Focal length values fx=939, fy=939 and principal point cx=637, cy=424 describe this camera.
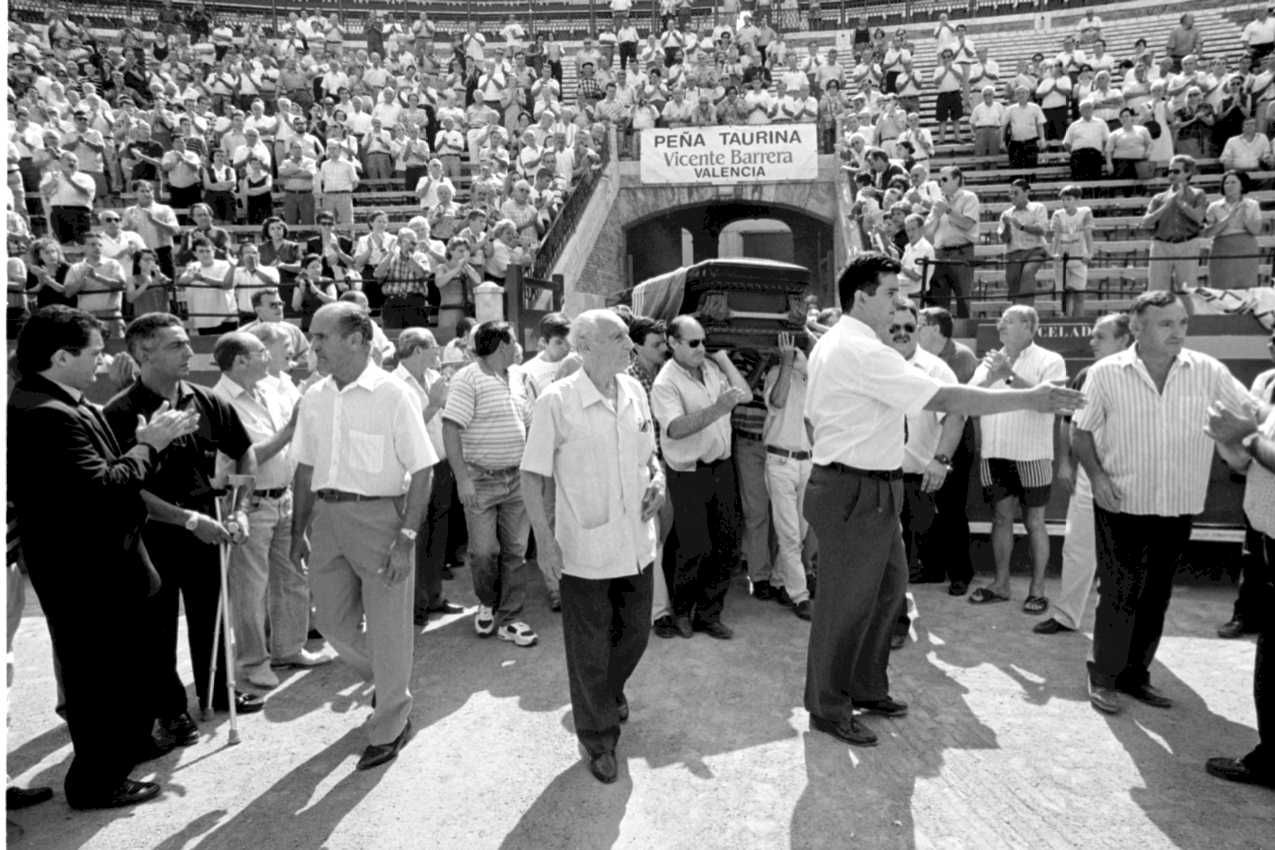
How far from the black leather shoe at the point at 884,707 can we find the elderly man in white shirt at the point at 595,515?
1.19 meters

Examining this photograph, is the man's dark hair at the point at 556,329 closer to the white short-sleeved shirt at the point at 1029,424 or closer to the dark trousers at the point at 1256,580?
the white short-sleeved shirt at the point at 1029,424

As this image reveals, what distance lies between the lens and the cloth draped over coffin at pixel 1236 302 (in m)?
9.91

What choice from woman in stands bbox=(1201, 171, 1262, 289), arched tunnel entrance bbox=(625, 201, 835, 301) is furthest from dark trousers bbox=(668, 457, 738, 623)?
arched tunnel entrance bbox=(625, 201, 835, 301)

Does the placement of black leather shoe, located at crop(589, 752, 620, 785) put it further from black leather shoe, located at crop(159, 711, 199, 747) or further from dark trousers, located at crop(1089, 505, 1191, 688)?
dark trousers, located at crop(1089, 505, 1191, 688)

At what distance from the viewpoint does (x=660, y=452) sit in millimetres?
5695

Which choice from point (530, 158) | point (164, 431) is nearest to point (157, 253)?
point (530, 158)

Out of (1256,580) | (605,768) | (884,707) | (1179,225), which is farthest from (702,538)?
(1179,225)

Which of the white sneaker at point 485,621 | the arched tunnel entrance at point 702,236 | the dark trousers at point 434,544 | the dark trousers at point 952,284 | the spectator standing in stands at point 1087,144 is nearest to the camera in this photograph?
the white sneaker at point 485,621

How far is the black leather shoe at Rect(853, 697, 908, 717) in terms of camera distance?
14.5 ft

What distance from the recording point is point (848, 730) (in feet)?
13.6

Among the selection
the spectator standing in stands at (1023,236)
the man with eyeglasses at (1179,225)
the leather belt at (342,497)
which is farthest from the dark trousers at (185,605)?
the man with eyeglasses at (1179,225)

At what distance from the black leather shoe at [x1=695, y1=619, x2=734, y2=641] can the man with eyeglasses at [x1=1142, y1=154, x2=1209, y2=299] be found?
25.6 ft

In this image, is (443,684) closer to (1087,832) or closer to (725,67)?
(1087,832)

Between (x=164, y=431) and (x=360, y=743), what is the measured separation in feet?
5.47
